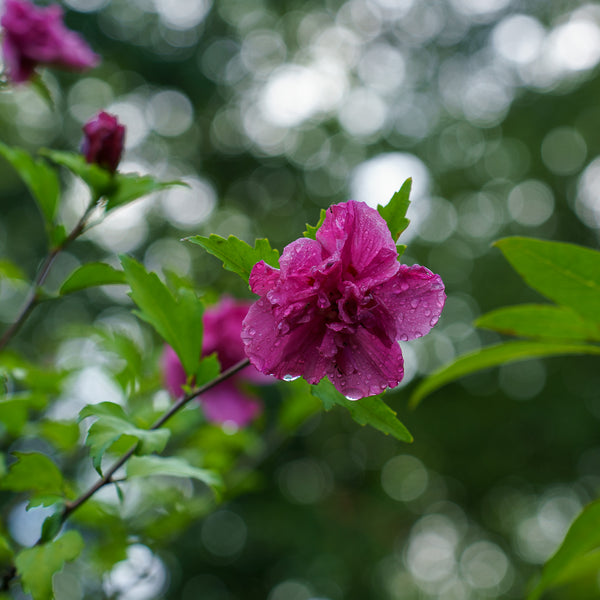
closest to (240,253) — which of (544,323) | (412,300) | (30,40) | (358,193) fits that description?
(412,300)

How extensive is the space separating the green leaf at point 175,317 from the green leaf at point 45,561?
243 mm

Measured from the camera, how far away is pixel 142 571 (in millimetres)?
1177

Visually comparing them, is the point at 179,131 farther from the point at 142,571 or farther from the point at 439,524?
the point at 142,571

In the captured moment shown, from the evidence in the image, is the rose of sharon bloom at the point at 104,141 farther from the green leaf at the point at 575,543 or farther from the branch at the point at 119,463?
the green leaf at the point at 575,543

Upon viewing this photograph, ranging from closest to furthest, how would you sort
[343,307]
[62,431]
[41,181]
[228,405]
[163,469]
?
[343,307] → [163,469] → [41,181] → [62,431] → [228,405]

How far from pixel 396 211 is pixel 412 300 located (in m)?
0.10

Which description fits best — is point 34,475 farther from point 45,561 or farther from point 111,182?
point 111,182

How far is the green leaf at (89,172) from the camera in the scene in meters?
0.90

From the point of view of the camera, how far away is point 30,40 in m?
1.19

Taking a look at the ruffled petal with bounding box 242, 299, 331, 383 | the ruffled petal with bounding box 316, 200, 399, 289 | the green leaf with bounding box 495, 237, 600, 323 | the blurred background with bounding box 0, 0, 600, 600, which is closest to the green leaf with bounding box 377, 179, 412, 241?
the ruffled petal with bounding box 316, 200, 399, 289

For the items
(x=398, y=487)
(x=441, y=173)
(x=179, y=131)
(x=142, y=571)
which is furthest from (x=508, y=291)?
(x=142, y=571)

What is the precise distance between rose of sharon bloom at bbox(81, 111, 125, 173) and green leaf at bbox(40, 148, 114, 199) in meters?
0.01

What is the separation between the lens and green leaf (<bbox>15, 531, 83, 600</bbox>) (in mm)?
658

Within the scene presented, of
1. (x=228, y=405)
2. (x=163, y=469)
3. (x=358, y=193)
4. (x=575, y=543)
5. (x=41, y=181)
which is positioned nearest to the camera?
(x=163, y=469)
